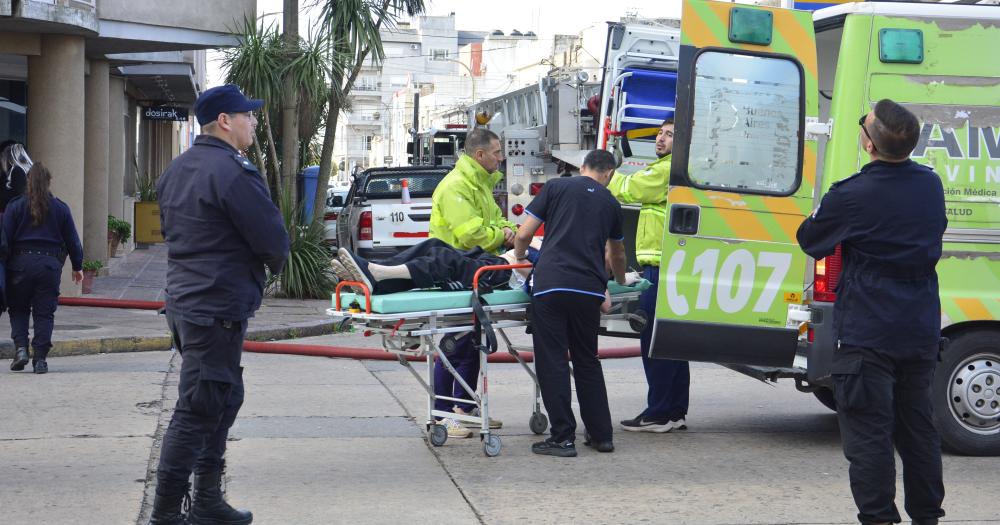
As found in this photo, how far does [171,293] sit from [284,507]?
4.11 ft

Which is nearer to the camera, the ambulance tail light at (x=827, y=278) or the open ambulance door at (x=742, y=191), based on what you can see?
the ambulance tail light at (x=827, y=278)

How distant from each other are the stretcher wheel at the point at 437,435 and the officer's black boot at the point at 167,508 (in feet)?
7.65

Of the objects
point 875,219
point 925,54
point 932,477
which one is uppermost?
point 925,54

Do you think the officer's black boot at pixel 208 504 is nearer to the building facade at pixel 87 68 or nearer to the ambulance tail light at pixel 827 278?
the ambulance tail light at pixel 827 278

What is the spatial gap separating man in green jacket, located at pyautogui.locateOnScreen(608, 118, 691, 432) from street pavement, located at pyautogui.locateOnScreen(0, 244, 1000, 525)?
173 mm

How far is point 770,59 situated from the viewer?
688 centimetres

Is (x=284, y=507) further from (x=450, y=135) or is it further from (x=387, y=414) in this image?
(x=450, y=135)

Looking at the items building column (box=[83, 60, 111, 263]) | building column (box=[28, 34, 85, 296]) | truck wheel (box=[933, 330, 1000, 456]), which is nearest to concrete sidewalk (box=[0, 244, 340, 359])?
building column (box=[83, 60, 111, 263])

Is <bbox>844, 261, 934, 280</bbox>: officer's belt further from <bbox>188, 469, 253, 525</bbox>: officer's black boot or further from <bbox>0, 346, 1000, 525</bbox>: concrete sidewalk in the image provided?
<bbox>188, 469, 253, 525</bbox>: officer's black boot

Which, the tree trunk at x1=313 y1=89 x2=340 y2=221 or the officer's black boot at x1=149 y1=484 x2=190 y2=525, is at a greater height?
the tree trunk at x1=313 y1=89 x2=340 y2=221

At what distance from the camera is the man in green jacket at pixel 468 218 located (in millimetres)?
7357

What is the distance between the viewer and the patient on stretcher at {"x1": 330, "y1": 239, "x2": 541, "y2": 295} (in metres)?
6.76

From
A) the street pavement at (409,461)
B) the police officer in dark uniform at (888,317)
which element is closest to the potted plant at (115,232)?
A: the street pavement at (409,461)

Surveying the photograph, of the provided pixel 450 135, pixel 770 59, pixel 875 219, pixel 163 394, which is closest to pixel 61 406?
pixel 163 394
